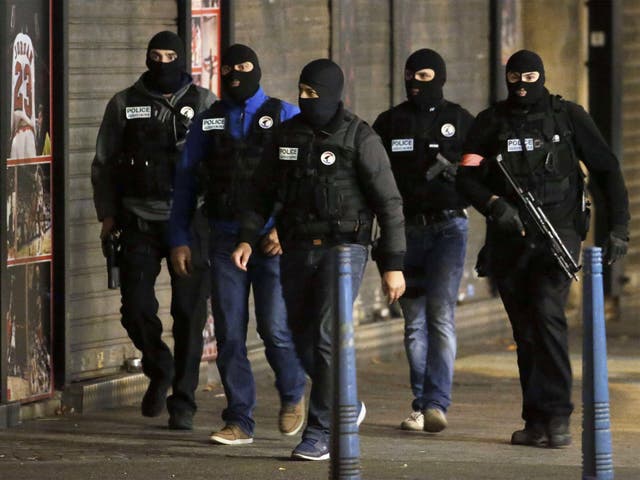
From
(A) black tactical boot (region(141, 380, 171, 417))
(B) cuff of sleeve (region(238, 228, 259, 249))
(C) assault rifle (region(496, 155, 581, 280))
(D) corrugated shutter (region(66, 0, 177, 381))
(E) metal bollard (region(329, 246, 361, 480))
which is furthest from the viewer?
(D) corrugated shutter (region(66, 0, 177, 381))

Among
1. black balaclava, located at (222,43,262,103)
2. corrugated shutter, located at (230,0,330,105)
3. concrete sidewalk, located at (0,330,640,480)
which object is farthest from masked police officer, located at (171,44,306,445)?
corrugated shutter, located at (230,0,330,105)

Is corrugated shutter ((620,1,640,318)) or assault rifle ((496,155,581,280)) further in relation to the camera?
corrugated shutter ((620,1,640,318))

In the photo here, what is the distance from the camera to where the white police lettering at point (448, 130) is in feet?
34.7

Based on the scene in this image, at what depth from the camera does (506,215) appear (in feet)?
32.2

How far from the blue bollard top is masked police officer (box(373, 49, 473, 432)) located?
238 centimetres

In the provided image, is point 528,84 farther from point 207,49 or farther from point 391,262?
point 207,49

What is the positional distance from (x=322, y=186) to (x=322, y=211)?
0.11 m

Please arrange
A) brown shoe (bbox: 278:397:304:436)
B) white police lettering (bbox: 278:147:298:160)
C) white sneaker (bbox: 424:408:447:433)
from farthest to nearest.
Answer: white sneaker (bbox: 424:408:447:433), brown shoe (bbox: 278:397:304:436), white police lettering (bbox: 278:147:298:160)

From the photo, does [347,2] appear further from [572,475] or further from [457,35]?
[572,475]

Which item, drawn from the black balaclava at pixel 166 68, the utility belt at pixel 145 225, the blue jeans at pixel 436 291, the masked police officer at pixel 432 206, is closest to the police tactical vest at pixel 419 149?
the masked police officer at pixel 432 206

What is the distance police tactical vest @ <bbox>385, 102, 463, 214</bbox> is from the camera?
10.5m

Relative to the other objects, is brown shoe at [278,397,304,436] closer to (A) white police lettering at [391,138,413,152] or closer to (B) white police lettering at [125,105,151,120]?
(A) white police lettering at [391,138,413,152]

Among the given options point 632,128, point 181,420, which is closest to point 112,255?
point 181,420

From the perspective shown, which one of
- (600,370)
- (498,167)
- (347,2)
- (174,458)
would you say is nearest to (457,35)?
(347,2)
